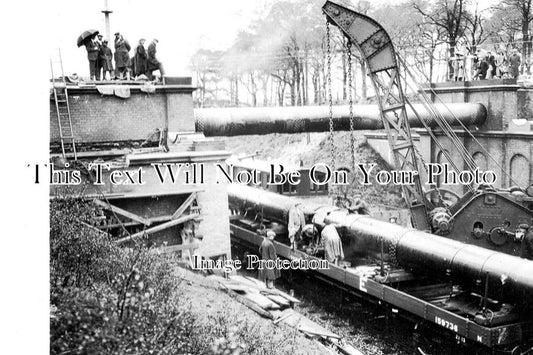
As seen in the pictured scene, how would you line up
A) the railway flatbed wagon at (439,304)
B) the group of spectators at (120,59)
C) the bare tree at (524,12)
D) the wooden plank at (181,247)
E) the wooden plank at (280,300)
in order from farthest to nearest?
the bare tree at (524,12)
the group of spectators at (120,59)
the wooden plank at (181,247)
the wooden plank at (280,300)
the railway flatbed wagon at (439,304)

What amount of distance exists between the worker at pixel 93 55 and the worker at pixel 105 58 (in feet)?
0.40

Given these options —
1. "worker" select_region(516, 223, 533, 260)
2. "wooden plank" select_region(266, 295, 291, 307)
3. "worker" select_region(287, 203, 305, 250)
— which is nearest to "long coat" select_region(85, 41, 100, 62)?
"worker" select_region(287, 203, 305, 250)

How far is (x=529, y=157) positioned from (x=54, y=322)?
18.1m

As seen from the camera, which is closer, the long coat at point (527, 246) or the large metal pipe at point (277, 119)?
the long coat at point (527, 246)

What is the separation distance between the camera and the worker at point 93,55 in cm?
1452

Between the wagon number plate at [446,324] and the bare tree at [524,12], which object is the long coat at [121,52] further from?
the bare tree at [524,12]

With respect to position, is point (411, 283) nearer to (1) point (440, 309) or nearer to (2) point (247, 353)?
(1) point (440, 309)

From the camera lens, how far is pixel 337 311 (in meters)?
13.5

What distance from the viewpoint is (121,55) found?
14719 millimetres

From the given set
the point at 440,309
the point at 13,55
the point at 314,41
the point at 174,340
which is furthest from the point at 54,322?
the point at 314,41

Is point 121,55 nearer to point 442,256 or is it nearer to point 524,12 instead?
point 442,256

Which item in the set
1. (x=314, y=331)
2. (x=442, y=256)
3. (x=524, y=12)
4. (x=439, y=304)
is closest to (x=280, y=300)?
(x=314, y=331)

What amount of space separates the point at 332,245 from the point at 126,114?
19.1 ft

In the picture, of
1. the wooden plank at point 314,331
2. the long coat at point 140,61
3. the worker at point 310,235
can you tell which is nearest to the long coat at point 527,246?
the wooden plank at point 314,331
